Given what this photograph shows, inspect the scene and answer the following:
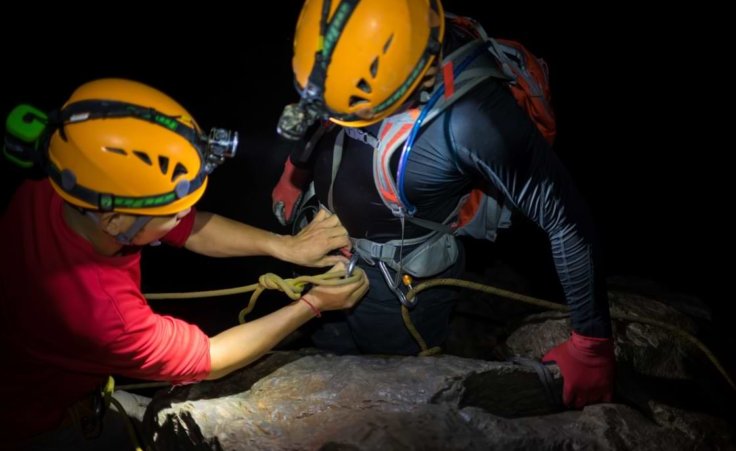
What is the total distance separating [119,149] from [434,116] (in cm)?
128

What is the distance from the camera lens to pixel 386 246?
2635 mm

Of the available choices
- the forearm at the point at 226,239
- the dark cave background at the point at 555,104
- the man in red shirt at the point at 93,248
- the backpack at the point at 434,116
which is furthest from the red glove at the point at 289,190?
the dark cave background at the point at 555,104

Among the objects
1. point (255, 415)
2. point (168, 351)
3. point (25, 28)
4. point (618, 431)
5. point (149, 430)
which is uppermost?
point (25, 28)

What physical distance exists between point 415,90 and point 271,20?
5653 mm

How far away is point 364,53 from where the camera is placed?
74.5 inches

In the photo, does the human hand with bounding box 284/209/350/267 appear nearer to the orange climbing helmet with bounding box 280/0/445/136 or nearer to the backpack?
the backpack

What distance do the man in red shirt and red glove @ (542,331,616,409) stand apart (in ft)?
5.69

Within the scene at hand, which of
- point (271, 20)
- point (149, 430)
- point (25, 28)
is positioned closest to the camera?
point (149, 430)

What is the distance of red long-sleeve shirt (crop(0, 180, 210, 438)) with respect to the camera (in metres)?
1.80

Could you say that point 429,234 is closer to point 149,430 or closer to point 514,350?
point 514,350

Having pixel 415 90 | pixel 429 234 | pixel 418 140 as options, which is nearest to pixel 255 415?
pixel 429 234

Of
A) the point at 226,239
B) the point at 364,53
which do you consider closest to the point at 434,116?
the point at 364,53

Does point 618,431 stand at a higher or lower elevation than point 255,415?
higher

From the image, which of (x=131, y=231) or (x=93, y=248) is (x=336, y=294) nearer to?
(x=131, y=231)
